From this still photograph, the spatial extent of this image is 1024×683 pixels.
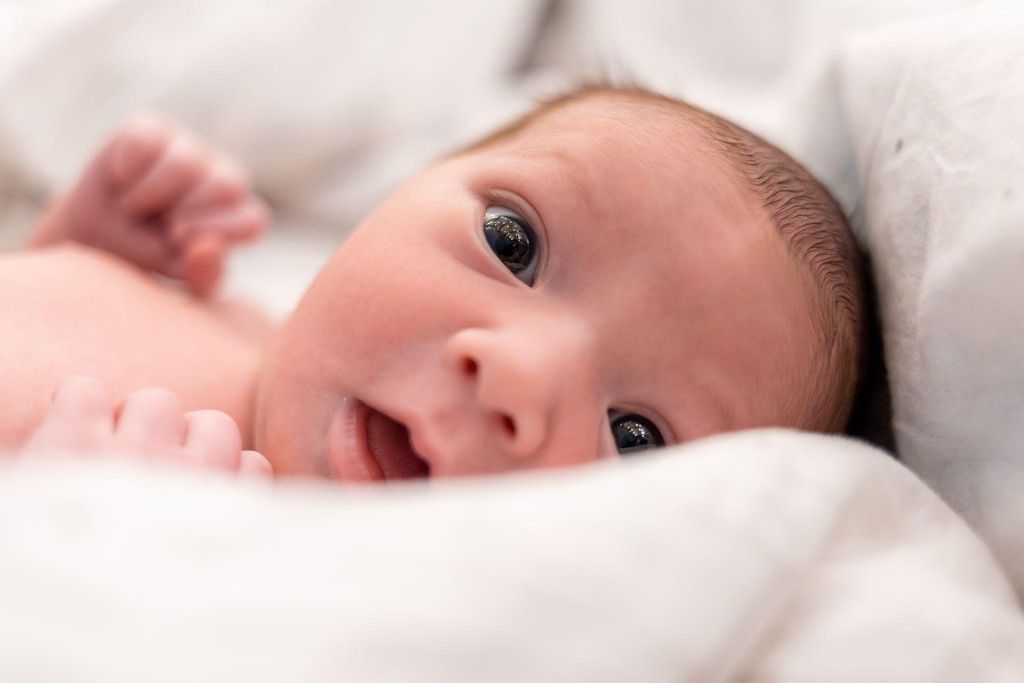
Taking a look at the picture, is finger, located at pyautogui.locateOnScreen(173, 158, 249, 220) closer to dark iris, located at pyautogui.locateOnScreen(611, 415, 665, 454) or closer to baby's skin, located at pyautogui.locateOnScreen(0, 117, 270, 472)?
baby's skin, located at pyautogui.locateOnScreen(0, 117, 270, 472)

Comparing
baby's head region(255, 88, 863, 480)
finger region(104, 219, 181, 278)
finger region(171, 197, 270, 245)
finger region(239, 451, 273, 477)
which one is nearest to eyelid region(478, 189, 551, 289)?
baby's head region(255, 88, 863, 480)

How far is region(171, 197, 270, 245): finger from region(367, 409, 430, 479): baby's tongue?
2.01ft

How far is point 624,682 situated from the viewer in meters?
0.54

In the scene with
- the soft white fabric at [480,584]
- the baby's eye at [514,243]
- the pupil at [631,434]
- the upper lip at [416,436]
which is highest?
the baby's eye at [514,243]

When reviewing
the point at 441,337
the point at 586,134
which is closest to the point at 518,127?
the point at 586,134

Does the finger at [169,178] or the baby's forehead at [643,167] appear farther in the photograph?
the finger at [169,178]

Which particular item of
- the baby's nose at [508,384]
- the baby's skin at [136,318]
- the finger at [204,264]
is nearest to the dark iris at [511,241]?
the baby's nose at [508,384]

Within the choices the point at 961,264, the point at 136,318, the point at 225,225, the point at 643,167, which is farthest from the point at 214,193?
the point at 961,264

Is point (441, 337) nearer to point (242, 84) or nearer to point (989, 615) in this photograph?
point (989, 615)

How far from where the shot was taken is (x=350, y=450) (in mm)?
854

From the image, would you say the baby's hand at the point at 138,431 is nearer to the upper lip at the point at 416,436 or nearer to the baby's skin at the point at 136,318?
the baby's skin at the point at 136,318

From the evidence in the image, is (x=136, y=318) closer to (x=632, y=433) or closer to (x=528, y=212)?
(x=528, y=212)

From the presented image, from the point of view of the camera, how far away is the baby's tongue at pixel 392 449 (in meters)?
0.88

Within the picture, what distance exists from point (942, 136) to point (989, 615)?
0.47 m
